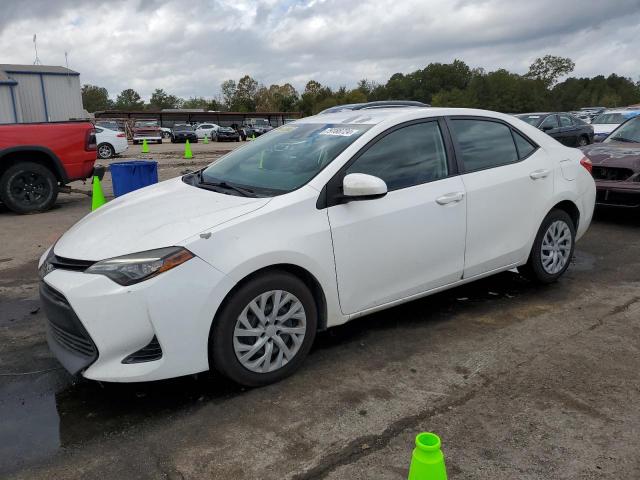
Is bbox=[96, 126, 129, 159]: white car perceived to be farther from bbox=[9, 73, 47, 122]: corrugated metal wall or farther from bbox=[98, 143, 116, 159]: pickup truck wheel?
bbox=[9, 73, 47, 122]: corrugated metal wall

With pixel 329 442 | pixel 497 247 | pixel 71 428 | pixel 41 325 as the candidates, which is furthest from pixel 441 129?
pixel 41 325

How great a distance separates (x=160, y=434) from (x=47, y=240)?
205 inches

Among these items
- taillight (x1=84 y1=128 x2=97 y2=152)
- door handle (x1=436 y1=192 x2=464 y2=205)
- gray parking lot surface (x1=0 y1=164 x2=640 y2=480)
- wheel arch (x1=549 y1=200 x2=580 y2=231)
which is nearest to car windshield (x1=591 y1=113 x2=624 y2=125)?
wheel arch (x1=549 y1=200 x2=580 y2=231)

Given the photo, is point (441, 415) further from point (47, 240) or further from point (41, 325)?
point (47, 240)

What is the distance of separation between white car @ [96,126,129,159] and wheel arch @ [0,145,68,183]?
1334cm

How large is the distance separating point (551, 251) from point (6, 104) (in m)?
21.5

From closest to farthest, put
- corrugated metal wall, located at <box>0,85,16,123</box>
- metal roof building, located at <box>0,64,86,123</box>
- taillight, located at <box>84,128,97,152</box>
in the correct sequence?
taillight, located at <box>84,128,97,152</box> → corrugated metal wall, located at <box>0,85,16,123</box> → metal roof building, located at <box>0,64,86,123</box>

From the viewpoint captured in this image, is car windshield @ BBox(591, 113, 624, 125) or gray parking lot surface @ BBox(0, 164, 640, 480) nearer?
gray parking lot surface @ BBox(0, 164, 640, 480)

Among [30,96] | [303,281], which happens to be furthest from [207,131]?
[303,281]

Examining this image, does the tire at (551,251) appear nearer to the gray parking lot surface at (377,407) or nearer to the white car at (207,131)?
the gray parking lot surface at (377,407)

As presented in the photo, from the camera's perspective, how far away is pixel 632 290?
4855 millimetres

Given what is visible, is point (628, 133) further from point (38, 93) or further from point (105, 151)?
point (38, 93)

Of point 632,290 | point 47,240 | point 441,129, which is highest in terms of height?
point 441,129

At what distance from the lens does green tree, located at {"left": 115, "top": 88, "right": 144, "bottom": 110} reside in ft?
396
